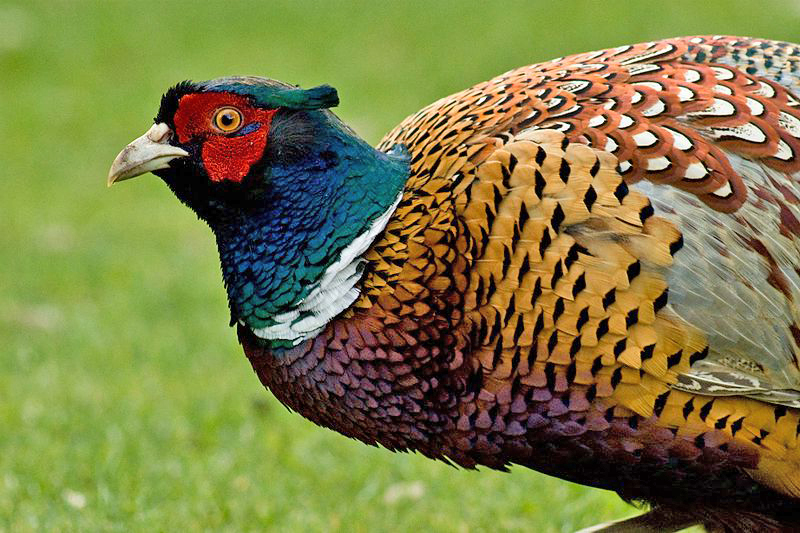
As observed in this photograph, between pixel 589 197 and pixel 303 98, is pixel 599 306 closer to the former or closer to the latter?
pixel 589 197

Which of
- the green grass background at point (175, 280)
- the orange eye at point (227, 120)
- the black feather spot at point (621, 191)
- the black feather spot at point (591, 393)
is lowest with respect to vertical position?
the green grass background at point (175, 280)

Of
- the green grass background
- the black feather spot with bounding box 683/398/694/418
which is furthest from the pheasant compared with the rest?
the green grass background

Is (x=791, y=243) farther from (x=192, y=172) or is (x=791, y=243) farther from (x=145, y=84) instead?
(x=145, y=84)

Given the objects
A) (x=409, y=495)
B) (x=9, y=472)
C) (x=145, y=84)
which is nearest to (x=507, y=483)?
(x=409, y=495)

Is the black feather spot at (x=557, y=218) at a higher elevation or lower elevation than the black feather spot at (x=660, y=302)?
higher

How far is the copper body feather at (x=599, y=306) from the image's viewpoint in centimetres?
318

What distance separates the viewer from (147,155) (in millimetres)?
3266

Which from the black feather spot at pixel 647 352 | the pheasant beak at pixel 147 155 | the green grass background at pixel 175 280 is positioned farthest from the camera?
the green grass background at pixel 175 280

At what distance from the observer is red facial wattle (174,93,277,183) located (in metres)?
3.28

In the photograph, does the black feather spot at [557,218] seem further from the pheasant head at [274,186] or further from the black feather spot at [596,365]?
the pheasant head at [274,186]

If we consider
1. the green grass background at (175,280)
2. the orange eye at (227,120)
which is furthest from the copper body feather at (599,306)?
the green grass background at (175,280)

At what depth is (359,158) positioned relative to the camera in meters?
3.40

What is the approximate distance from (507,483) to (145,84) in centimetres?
836

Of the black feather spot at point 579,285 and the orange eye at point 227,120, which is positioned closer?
the black feather spot at point 579,285
